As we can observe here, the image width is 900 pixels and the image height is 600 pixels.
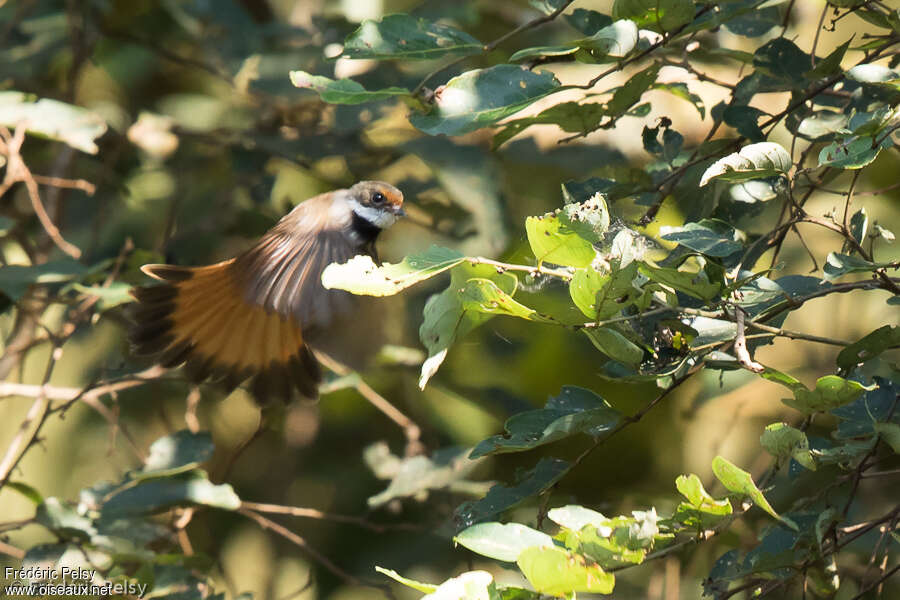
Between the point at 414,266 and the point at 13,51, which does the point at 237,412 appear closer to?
the point at 13,51

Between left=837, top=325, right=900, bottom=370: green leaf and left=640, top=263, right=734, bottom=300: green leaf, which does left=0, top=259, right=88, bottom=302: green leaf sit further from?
left=837, top=325, right=900, bottom=370: green leaf

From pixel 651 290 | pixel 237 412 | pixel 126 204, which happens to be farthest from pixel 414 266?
pixel 237 412

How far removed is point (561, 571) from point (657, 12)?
671 mm

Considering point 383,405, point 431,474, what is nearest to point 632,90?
point 431,474

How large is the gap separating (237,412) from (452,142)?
1.17 meters

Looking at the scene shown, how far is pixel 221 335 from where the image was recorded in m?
2.19

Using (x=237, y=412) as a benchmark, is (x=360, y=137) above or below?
above

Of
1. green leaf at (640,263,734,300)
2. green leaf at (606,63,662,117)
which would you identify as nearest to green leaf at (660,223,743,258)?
Result: green leaf at (640,263,734,300)

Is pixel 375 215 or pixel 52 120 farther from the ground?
pixel 52 120

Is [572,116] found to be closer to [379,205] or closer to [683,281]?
[683,281]

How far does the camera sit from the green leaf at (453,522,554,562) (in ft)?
3.26

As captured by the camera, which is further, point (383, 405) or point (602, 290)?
point (383, 405)

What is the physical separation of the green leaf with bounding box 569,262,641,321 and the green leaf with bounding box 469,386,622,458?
0.20m

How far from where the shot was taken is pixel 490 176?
247cm
